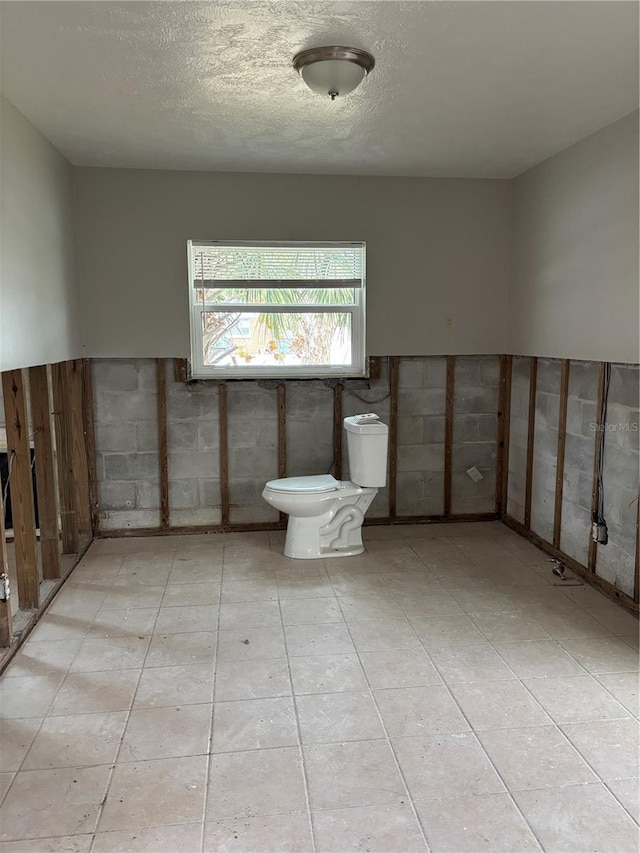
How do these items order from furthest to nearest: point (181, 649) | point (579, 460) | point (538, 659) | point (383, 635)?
point (579, 460) → point (383, 635) → point (181, 649) → point (538, 659)

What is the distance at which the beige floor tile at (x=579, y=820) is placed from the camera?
1788mm

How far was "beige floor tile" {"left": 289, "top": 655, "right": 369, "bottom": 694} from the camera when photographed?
2594mm

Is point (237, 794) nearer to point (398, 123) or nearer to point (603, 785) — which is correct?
point (603, 785)

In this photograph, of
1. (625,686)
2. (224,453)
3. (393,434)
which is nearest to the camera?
(625,686)

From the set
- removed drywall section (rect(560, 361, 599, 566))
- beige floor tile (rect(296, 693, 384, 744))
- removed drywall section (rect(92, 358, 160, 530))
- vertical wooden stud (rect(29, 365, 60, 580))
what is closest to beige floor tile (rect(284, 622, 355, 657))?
beige floor tile (rect(296, 693, 384, 744))

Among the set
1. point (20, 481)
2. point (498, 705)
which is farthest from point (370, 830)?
point (20, 481)

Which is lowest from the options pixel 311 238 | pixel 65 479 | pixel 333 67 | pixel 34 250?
pixel 65 479

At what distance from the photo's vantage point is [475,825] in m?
1.86

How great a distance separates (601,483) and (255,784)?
2.45m

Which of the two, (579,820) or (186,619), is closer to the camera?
(579,820)

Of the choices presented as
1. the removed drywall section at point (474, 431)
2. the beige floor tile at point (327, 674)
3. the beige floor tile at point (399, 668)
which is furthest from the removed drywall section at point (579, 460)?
the beige floor tile at point (327, 674)

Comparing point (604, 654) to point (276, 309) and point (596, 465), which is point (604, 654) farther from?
point (276, 309)

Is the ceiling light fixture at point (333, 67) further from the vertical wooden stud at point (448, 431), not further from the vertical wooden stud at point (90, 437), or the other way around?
the vertical wooden stud at point (90, 437)

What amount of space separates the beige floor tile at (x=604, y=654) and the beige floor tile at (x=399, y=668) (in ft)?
2.24
